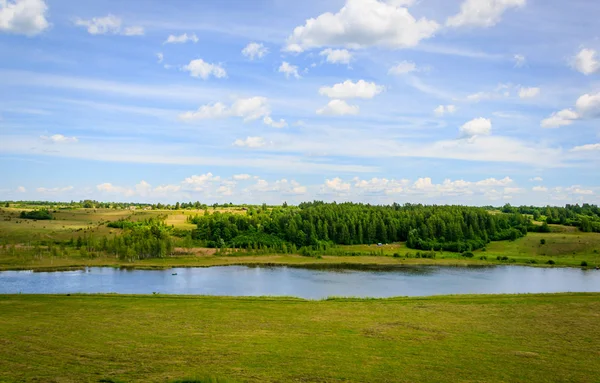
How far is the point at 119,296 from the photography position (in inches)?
1714

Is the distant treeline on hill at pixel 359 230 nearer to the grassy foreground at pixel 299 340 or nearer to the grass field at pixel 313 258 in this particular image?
the grass field at pixel 313 258

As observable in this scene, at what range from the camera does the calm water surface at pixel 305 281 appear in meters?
61.8

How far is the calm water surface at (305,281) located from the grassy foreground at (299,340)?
20183 mm

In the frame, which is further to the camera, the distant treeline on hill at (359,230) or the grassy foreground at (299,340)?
the distant treeline on hill at (359,230)

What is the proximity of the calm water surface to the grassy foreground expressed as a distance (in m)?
20.2

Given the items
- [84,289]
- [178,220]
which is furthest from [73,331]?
[178,220]

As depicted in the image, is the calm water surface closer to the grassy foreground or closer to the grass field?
the grass field

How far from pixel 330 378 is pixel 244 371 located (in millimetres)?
3881

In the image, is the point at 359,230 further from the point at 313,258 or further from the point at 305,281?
the point at 305,281

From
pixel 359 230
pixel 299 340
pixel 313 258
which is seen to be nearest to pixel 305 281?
pixel 313 258

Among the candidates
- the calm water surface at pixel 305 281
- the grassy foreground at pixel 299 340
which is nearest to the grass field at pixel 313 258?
the calm water surface at pixel 305 281

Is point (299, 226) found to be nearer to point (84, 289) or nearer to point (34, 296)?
point (84, 289)

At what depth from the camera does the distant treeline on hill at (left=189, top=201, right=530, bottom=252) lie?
429 ft

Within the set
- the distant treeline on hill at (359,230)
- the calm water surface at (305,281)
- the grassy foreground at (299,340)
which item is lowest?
the calm water surface at (305,281)
